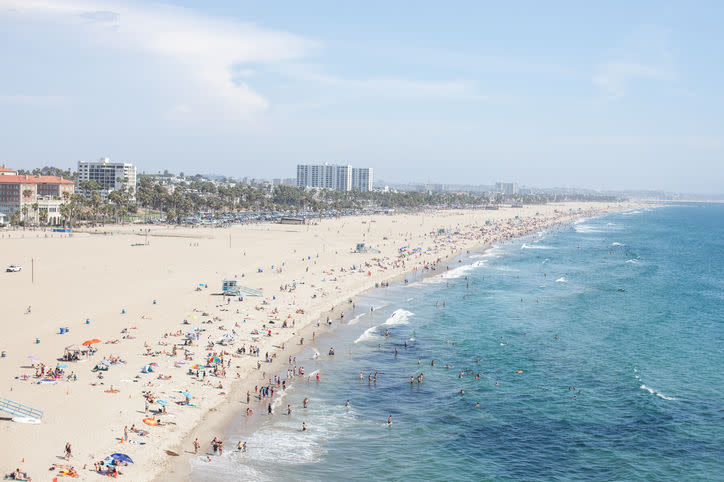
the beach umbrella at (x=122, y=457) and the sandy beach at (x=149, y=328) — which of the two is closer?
the beach umbrella at (x=122, y=457)

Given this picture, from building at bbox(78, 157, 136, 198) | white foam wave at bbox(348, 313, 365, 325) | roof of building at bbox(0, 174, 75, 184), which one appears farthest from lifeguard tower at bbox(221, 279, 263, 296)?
building at bbox(78, 157, 136, 198)

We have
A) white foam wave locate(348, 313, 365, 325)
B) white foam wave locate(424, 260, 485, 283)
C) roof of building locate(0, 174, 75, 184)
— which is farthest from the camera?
roof of building locate(0, 174, 75, 184)

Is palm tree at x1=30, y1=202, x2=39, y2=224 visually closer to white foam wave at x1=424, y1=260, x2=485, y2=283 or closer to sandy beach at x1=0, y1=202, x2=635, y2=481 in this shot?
sandy beach at x1=0, y1=202, x2=635, y2=481

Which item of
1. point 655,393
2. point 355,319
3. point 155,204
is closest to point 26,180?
point 155,204

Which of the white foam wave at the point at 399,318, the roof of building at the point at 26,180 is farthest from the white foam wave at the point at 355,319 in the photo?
the roof of building at the point at 26,180

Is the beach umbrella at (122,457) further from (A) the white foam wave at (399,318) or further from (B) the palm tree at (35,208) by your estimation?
(B) the palm tree at (35,208)

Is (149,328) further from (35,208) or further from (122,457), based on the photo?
(35,208)
